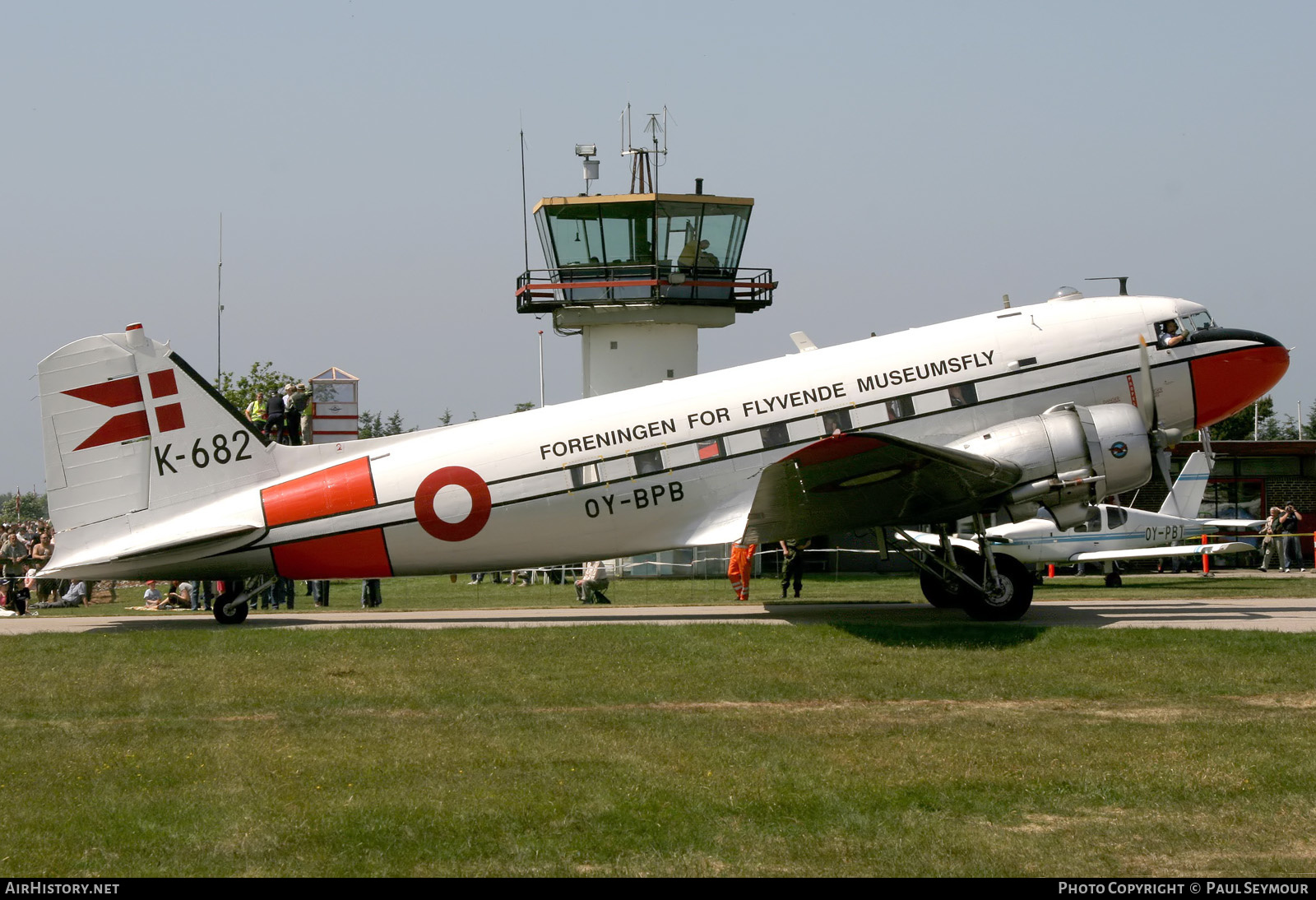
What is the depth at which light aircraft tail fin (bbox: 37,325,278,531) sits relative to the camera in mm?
15383

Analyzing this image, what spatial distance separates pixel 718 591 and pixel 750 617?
857cm

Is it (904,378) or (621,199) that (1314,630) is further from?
(621,199)

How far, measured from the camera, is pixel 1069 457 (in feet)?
50.5

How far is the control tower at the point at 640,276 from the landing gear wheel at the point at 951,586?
17215mm

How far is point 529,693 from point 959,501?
675cm

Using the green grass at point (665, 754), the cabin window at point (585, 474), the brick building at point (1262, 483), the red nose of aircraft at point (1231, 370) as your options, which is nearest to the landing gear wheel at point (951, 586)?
the green grass at point (665, 754)

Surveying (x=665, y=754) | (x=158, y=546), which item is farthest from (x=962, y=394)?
(x=158, y=546)

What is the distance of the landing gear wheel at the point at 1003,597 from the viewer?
16031 mm

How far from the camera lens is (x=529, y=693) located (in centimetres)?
1185

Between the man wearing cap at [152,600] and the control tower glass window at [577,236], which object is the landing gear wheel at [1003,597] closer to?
the man wearing cap at [152,600]

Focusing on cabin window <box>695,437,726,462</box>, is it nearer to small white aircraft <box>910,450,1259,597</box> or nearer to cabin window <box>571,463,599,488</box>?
cabin window <box>571,463,599,488</box>

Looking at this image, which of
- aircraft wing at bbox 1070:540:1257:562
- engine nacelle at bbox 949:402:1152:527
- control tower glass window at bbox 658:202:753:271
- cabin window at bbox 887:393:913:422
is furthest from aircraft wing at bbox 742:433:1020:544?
control tower glass window at bbox 658:202:753:271

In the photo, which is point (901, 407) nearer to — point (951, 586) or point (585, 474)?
point (951, 586)

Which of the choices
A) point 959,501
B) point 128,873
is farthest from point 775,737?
point 959,501
